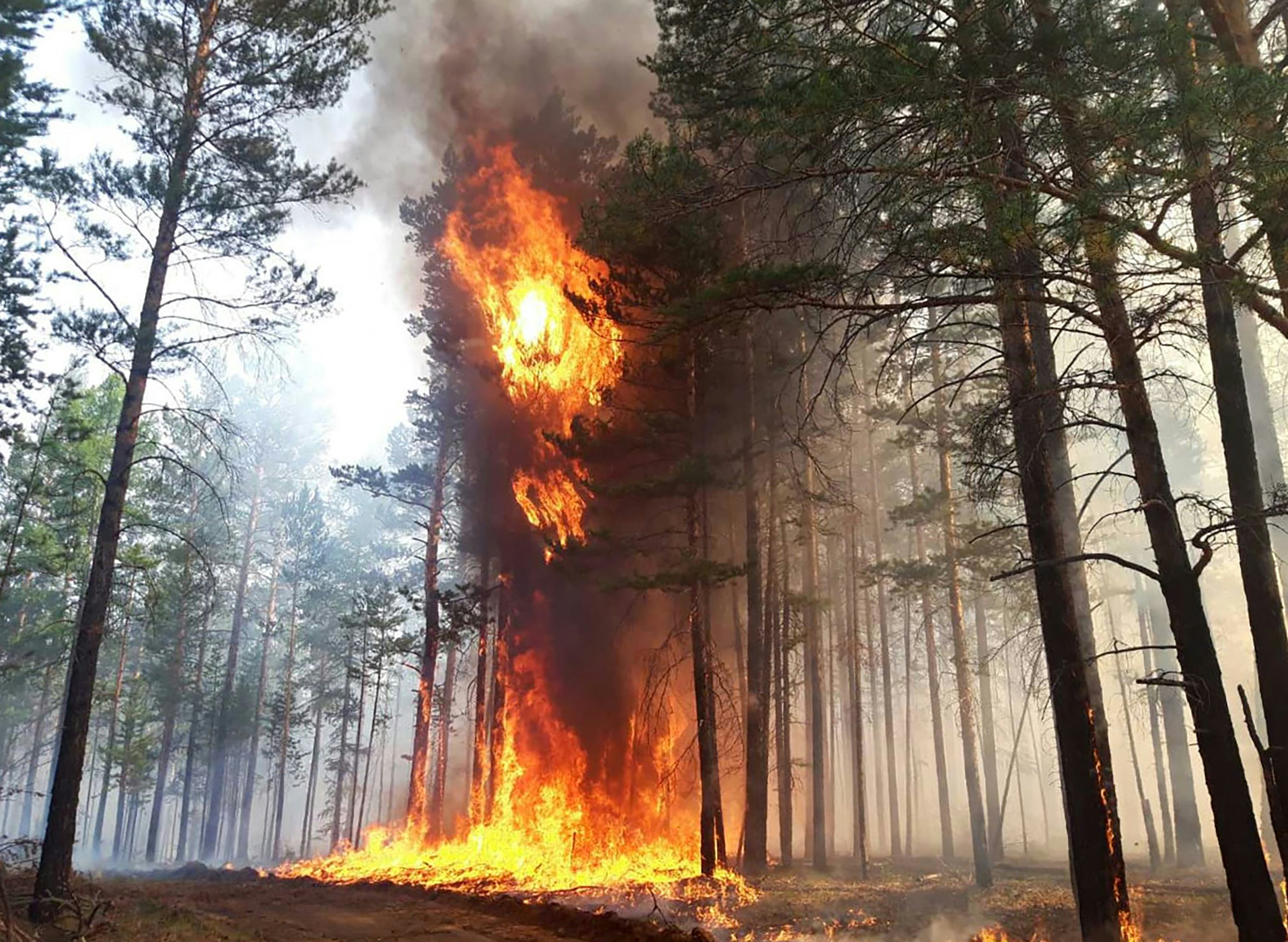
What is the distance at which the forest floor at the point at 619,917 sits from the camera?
10289mm

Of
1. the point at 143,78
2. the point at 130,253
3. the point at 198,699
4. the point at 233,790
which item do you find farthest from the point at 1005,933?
the point at 233,790

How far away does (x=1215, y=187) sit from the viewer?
6602 mm

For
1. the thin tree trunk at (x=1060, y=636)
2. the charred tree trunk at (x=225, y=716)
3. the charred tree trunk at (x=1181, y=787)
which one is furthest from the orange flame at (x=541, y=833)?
the charred tree trunk at (x=225, y=716)

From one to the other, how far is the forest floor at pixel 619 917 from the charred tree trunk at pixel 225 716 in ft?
67.2

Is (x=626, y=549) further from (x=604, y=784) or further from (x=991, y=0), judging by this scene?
(x=991, y=0)

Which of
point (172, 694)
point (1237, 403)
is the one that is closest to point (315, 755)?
point (172, 694)

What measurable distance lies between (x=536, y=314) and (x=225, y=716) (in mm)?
27020

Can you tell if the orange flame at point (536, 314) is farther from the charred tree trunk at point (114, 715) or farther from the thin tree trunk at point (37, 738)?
the thin tree trunk at point (37, 738)

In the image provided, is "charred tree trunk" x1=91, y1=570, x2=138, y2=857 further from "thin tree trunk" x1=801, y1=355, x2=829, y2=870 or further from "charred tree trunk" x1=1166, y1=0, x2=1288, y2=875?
"charred tree trunk" x1=1166, y1=0, x2=1288, y2=875

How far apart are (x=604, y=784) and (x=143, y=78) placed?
16792 millimetres

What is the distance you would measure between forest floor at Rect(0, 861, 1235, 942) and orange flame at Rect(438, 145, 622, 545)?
9.27m

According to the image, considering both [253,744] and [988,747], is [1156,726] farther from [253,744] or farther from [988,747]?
[253,744]

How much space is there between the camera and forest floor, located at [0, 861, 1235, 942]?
1029cm

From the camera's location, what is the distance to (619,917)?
11.3 meters
